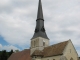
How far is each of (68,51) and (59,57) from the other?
8.64ft

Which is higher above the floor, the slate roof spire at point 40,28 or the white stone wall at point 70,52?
the slate roof spire at point 40,28


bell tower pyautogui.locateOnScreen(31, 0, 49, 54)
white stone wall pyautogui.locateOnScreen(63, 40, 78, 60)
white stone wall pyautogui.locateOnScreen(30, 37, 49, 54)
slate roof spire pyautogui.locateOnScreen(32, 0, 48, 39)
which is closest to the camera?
white stone wall pyautogui.locateOnScreen(63, 40, 78, 60)

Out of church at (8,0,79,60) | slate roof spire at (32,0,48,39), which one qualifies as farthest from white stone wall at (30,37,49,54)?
slate roof spire at (32,0,48,39)

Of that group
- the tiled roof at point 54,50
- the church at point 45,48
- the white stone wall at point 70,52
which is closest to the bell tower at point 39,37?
the church at point 45,48

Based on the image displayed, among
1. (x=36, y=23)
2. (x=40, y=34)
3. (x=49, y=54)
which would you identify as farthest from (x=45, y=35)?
(x=49, y=54)

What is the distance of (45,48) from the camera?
4141cm

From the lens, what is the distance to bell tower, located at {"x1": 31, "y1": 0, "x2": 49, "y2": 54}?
41.2 meters

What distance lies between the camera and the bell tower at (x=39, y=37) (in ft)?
135

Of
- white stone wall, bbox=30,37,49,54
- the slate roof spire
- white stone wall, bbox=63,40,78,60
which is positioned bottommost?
white stone wall, bbox=63,40,78,60

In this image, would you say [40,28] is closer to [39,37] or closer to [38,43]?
[39,37]

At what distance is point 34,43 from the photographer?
42750 mm

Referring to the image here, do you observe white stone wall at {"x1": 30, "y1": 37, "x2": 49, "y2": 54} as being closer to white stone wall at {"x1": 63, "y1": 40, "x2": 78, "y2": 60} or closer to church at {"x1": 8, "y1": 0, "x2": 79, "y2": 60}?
church at {"x1": 8, "y1": 0, "x2": 79, "y2": 60}

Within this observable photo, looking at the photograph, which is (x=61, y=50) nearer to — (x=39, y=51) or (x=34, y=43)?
(x=39, y=51)

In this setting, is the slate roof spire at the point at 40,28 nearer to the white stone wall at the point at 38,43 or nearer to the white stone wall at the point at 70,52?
the white stone wall at the point at 38,43
